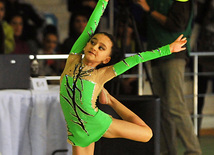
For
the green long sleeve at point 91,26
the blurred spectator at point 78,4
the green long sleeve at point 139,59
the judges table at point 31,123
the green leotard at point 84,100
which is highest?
the blurred spectator at point 78,4

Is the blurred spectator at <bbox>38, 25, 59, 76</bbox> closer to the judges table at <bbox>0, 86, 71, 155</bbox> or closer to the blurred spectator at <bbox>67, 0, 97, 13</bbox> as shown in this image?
the blurred spectator at <bbox>67, 0, 97, 13</bbox>

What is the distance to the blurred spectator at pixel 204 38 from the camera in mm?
3817

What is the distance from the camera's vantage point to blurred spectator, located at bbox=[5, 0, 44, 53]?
12.4ft

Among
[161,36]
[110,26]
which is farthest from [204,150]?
[110,26]

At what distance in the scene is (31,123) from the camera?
2160 millimetres

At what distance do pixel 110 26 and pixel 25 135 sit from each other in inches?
81.4

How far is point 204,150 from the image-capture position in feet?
10.7

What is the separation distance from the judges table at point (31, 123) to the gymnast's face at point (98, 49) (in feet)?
1.99

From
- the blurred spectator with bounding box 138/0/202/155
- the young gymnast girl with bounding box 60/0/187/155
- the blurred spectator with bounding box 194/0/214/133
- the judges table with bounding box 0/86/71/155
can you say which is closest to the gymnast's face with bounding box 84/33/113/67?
the young gymnast girl with bounding box 60/0/187/155

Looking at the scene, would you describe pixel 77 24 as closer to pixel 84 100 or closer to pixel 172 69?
pixel 172 69

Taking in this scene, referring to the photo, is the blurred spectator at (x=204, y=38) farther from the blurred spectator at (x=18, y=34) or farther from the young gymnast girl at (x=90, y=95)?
the young gymnast girl at (x=90, y=95)

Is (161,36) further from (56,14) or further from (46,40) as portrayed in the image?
(56,14)

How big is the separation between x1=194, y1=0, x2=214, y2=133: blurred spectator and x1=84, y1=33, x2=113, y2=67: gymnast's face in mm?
2271

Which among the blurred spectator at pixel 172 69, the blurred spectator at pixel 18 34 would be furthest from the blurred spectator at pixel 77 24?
the blurred spectator at pixel 172 69
